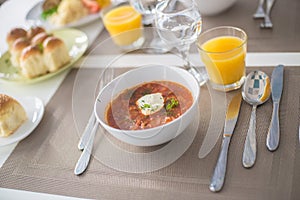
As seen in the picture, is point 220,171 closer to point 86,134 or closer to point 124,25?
point 86,134

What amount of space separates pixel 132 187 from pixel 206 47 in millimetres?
497

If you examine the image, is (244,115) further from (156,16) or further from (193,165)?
(156,16)

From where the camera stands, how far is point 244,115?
43.5 inches

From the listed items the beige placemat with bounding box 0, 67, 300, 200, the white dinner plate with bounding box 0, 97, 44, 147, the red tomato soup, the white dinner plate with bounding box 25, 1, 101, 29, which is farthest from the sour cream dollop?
the white dinner plate with bounding box 25, 1, 101, 29

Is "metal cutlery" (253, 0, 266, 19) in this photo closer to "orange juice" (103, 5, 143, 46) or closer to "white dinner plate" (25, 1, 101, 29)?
"orange juice" (103, 5, 143, 46)

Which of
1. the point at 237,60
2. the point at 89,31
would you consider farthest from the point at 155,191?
the point at 89,31

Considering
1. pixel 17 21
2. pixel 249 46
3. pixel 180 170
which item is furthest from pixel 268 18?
pixel 17 21

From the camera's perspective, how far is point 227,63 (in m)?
1.17

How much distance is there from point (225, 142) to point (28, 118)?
61cm

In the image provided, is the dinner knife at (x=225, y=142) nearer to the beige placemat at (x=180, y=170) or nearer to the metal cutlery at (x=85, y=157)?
the beige placemat at (x=180, y=170)

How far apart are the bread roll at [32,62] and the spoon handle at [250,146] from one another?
749 mm

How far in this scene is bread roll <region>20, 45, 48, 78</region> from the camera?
56.6 inches

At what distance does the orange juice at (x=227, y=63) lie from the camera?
3.83 ft

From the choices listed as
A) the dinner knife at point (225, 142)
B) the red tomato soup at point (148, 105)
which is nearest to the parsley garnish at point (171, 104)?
the red tomato soup at point (148, 105)
